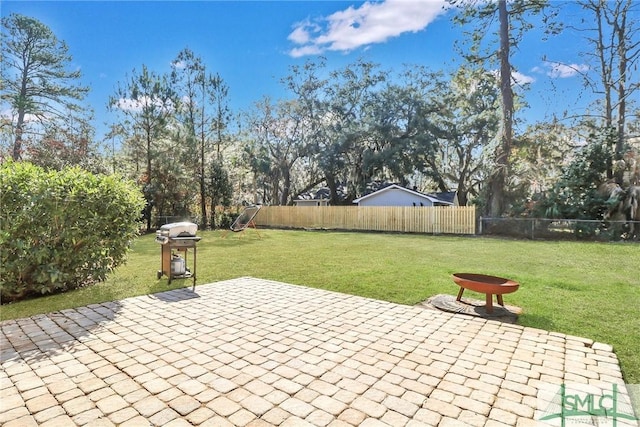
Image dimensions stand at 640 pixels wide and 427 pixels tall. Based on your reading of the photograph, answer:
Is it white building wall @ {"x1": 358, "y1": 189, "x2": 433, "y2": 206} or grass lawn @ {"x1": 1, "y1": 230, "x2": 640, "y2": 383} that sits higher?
white building wall @ {"x1": 358, "y1": 189, "x2": 433, "y2": 206}

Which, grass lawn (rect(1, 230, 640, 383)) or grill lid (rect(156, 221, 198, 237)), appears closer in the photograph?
grass lawn (rect(1, 230, 640, 383))

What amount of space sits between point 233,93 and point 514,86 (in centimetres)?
1552

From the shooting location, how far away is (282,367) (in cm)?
258

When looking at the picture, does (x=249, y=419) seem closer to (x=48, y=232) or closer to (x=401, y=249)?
(x=48, y=232)

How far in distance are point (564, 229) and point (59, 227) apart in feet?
49.6

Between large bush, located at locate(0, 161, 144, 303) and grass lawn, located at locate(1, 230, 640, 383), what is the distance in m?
0.33

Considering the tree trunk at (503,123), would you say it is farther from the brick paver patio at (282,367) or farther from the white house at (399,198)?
the brick paver patio at (282,367)

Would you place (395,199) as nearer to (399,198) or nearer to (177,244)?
(399,198)

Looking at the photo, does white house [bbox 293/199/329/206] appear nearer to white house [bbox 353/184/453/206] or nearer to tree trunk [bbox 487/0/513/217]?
white house [bbox 353/184/453/206]

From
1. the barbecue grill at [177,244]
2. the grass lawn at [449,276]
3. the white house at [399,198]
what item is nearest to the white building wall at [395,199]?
the white house at [399,198]

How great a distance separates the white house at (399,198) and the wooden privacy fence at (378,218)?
3492 mm

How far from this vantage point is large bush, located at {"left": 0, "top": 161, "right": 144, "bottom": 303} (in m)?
4.17

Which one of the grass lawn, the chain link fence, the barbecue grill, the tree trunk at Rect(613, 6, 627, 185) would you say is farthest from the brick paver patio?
the tree trunk at Rect(613, 6, 627, 185)

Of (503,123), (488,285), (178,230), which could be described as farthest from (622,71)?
(178,230)
